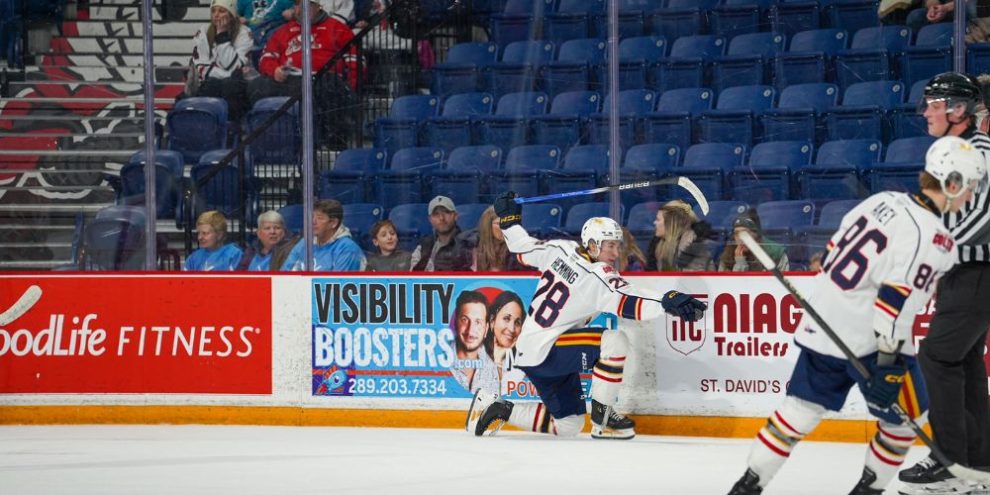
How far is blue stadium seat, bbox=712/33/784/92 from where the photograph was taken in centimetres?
743

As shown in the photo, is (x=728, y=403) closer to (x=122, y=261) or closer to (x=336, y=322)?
(x=336, y=322)

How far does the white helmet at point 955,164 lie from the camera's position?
4.19 metres

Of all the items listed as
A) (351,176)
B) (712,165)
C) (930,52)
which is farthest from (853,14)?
(351,176)

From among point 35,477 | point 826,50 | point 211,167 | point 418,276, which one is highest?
point 826,50

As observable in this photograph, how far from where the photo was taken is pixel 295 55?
744 cm

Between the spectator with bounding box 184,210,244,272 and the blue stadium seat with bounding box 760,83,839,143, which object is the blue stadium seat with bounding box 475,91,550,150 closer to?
the blue stadium seat with bounding box 760,83,839,143

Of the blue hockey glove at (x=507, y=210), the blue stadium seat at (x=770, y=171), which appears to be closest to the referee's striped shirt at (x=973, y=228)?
the blue stadium seat at (x=770, y=171)

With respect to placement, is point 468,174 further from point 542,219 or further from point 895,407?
point 895,407

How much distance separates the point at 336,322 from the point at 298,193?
0.73m

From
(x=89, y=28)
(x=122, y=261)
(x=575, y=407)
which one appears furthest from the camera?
(x=89, y=28)

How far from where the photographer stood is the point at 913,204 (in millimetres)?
4184

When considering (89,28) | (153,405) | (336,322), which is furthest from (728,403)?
(89,28)

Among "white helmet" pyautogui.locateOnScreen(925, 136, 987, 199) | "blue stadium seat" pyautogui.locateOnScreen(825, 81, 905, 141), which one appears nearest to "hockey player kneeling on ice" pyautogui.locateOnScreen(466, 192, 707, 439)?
"blue stadium seat" pyautogui.locateOnScreen(825, 81, 905, 141)

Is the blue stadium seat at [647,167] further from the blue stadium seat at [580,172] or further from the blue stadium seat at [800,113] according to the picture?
the blue stadium seat at [800,113]
